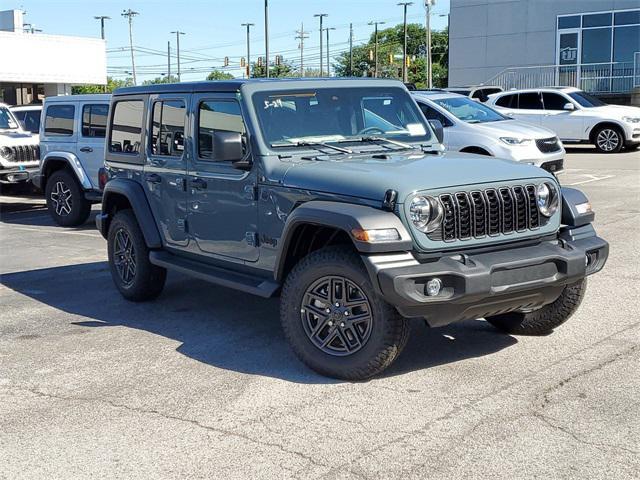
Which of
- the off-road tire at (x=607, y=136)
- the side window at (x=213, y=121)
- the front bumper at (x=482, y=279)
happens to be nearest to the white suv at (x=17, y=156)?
the side window at (x=213, y=121)

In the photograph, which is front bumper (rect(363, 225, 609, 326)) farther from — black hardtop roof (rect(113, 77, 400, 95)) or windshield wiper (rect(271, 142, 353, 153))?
black hardtop roof (rect(113, 77, 400, 95))

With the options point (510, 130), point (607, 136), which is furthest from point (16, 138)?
point (607, 136)

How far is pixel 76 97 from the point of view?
1370 cm

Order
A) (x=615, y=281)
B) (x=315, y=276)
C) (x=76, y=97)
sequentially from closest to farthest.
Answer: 1. (x=315, y=276)
2. (x=615, y=281)
3. (x=76, y=97)

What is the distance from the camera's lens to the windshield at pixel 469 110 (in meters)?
16.0

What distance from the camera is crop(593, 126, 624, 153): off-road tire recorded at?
931 inches

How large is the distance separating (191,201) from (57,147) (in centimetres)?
753

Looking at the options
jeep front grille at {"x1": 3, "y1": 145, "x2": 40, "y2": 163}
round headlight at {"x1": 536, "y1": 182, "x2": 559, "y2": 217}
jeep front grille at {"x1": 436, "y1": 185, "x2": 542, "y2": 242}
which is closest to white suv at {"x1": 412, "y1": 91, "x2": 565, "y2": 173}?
jeep front grille at {"x1": 3, "y1": 145, "x2": 40, "y2": 163}

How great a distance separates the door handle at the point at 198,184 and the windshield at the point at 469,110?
378 inches

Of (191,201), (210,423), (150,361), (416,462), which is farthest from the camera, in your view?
(191,201)

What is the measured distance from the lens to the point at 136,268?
25.7ft

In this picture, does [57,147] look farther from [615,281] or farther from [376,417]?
[376,417]

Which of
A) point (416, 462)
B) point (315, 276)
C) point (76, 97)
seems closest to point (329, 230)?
point (315, 276)

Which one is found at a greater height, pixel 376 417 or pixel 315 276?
pixel 315 276
